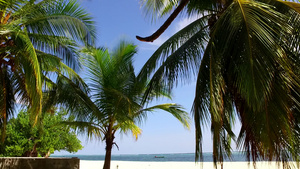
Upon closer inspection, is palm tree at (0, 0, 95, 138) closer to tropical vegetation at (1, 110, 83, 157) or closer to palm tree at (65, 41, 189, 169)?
palm tree at (65, 41, 189, 169)

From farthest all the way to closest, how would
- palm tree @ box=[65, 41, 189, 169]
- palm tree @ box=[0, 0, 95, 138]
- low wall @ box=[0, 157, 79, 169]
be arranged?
palm tree @ box=[65, 41, 189, 169] → low wall @ box=[0, 157, 79, 169] → palm tree @ box=[0, 0, 95, 138]

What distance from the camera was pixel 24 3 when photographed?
5883 mm

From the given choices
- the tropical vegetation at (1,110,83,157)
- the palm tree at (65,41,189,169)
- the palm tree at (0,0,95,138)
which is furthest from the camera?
the tropical vegetation at (1,110,83,157)

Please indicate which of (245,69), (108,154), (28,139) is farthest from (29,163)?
(28,139)

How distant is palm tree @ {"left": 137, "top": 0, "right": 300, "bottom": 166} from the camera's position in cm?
404

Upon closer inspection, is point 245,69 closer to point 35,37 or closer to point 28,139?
point 35,37

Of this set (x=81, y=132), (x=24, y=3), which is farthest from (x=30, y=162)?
(x=24, y=3)

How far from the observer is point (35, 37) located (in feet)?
21.0

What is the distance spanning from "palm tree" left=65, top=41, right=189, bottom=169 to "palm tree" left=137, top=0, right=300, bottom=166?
2.58 m

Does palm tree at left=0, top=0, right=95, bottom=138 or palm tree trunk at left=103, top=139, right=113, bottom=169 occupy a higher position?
palm tree at left=0, top=0, right=95, bottom=138

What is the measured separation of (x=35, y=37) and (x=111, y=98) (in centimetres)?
327

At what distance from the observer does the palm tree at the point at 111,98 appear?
858cm

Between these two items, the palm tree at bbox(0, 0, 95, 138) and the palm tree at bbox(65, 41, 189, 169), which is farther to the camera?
the palm tree at bbox(65, 41, 189, 169)

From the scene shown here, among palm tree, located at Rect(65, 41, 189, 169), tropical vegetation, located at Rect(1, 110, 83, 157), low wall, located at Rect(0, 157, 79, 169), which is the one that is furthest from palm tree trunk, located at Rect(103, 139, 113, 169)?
tropical vegetation, located at Rect(1, 110, 83, 157)
